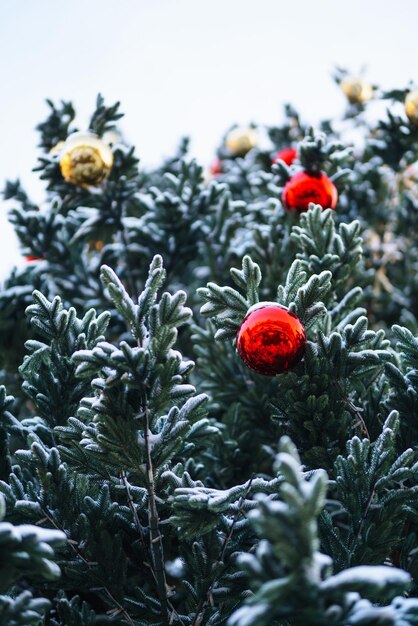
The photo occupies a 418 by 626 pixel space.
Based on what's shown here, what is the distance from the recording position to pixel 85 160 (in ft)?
8.98

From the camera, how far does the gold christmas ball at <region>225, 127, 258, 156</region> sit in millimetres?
4008

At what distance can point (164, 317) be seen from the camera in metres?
1.60

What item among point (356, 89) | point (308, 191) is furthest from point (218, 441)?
point (356, 89)

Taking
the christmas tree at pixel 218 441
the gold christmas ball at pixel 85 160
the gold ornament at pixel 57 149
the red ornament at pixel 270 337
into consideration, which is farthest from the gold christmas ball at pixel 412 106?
the red ornament at pixel 270 337

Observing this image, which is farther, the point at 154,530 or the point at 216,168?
the point at 216,168

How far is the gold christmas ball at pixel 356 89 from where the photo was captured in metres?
4.02

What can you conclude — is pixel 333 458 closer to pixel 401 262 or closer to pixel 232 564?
pixel 232 564

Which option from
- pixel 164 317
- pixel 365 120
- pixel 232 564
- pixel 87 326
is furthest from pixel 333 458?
pixel 365 120

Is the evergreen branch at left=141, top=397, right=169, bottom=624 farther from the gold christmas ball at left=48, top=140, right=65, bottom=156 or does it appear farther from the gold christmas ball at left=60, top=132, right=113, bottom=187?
the gold christmas ball at left=48, top=140, right=65, bottom=156

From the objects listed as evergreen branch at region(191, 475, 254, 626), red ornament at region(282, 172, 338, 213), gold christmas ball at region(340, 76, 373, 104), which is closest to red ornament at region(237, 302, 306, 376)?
evergreen branch at region(191, 475, 254, 626)

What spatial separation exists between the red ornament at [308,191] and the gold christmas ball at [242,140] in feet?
4.75

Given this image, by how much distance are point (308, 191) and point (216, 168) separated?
2254 millimetres

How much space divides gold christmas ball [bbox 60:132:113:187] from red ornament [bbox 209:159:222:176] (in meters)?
1.97

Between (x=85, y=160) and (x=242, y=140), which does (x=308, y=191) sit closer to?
(x=85, y=160)
